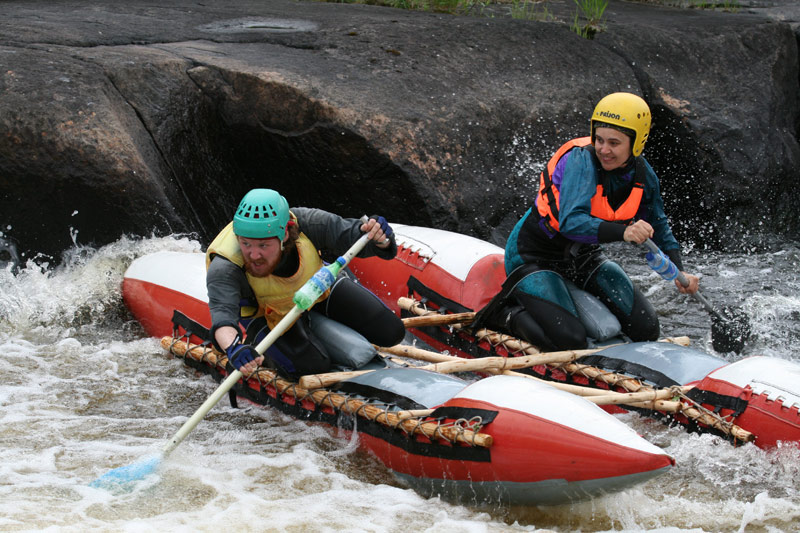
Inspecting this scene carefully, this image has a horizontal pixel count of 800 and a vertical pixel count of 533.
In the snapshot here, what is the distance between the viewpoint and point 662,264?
4.03 meters

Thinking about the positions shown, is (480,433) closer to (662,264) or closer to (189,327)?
(662,264)

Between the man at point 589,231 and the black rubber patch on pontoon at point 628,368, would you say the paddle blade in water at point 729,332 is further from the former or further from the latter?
the black rubber patch on pontoon at point 628,368

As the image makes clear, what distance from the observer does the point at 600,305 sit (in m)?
4.39

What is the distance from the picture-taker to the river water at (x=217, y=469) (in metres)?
3.10

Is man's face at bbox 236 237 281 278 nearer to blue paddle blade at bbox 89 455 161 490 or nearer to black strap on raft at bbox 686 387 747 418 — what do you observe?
blue paddle blade at bbox 89 455 161 490

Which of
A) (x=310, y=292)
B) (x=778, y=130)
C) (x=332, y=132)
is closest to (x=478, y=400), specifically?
(x=310, y=292)

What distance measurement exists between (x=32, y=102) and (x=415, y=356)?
2959 mm

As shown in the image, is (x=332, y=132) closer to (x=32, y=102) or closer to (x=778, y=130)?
(x=32, y=102)

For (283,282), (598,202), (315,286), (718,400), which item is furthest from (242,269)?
(718,400)

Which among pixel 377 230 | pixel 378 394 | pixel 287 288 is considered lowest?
pixel 378 394

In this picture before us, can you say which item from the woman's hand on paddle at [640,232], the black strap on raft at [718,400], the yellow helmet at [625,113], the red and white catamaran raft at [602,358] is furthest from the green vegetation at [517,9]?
the black strap on raft at [718,400]

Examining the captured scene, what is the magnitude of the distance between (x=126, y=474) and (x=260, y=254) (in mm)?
969

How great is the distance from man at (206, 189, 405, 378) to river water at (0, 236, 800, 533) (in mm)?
377

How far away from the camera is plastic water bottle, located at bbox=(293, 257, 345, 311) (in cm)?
351
